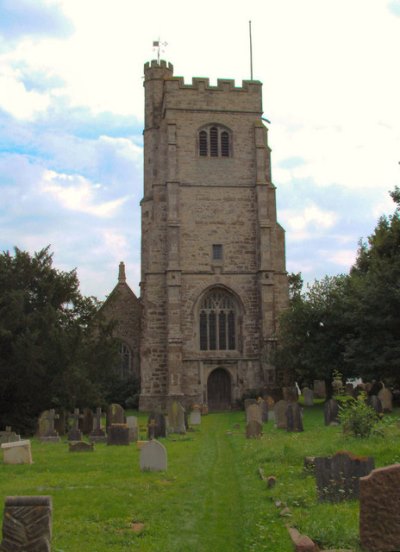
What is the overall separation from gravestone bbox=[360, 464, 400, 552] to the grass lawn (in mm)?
305

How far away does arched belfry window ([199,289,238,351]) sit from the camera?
36.6m

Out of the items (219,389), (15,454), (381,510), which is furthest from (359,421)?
(219,389)

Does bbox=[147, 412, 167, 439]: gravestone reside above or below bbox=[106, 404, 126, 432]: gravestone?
below

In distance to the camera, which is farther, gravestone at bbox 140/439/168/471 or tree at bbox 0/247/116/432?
tree at bbox 0/247/116/432

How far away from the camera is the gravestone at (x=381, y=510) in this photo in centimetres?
608

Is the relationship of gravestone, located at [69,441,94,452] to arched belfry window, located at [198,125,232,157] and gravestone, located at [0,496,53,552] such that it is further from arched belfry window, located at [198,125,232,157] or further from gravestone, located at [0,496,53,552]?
arched belfry window, located at [198,125,232,157]

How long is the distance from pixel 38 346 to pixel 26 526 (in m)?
18.0

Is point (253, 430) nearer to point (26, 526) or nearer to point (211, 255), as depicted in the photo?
point (26, 526)

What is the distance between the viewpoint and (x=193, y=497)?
9.90 m

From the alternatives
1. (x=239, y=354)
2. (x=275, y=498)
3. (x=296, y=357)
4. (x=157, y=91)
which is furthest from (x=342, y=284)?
(x=275, y=498)

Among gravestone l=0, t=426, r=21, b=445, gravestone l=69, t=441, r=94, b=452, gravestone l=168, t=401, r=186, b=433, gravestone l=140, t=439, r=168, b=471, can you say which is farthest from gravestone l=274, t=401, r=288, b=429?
gravestone l=140, t=439, r=168, b=471

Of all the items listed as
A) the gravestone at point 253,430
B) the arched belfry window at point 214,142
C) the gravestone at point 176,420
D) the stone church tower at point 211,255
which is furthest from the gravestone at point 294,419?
the arched belfry window at point 214,142

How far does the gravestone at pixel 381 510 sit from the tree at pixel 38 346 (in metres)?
18.7

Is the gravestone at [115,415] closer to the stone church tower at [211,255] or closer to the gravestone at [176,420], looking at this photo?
the gravestone at [176,420]
